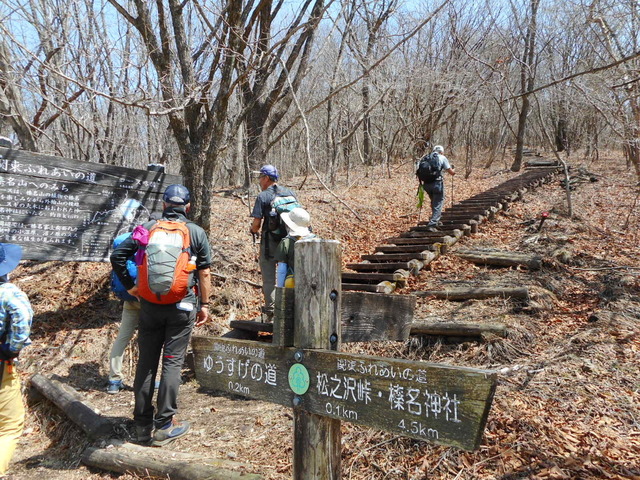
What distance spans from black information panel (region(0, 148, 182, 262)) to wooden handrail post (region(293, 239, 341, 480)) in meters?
4.91

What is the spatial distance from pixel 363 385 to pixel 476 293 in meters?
4.33

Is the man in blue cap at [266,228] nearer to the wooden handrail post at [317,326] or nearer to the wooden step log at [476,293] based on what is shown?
the wooden step log at [476,293]

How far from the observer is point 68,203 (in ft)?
19.6

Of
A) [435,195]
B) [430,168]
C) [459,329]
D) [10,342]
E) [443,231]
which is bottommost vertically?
[459,329]

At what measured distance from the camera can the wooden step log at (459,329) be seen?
460cm

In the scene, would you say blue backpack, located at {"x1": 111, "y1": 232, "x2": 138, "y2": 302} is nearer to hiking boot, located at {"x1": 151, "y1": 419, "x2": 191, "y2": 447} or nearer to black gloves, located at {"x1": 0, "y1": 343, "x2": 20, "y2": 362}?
black gloves, located at {"x1": 0, "y1": 343, "x2": 20, "y2": 362}

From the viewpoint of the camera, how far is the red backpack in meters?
3.74

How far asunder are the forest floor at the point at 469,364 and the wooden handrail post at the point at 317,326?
3.95ft

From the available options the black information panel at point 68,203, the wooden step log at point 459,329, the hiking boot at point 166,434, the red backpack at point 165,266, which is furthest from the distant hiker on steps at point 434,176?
the hiking boot at point 166,434

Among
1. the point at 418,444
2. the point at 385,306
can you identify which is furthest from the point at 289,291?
the point at 418,444

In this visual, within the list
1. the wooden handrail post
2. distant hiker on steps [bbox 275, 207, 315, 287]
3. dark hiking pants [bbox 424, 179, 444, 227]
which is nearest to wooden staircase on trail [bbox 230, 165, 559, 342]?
the wooden handrail post

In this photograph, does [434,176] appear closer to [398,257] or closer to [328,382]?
[398,257]

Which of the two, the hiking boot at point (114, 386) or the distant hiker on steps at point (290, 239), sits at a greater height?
the distant hiker on steps at point (290, 239)

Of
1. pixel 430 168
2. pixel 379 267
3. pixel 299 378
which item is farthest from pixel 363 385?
pixel 430 168
